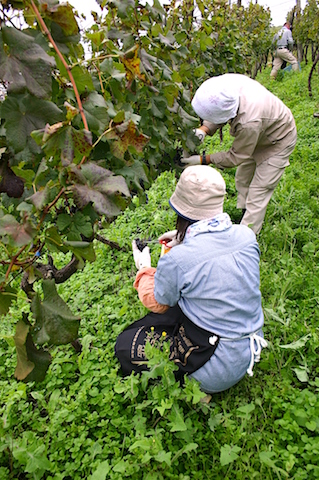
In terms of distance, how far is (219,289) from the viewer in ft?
5.31

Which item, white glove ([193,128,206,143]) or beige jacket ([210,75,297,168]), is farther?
white glove ([193,128,206,143])

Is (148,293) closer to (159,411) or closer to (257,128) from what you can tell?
(159,411)

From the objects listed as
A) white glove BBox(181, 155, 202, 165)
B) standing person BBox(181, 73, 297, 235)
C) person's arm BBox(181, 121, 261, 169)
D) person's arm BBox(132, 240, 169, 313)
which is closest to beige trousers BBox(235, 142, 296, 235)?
standing person BBox(181, 73, 297, 235)

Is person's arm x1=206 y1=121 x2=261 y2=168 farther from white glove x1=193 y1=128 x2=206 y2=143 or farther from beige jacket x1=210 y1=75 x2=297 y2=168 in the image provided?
white glove x1=193 y1=128 x2=206 y2=143

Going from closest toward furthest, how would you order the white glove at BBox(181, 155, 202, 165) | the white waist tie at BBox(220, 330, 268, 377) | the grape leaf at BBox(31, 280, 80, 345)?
the grape leaf at BBox(31, 280, 80, 345) → the white waist tie at BBox(220, 330, 268, 377) → the white glove at BBox(181, 155, 202, 165)

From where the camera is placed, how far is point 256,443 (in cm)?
171

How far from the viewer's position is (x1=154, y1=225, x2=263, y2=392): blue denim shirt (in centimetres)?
162

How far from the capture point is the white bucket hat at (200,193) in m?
1.66

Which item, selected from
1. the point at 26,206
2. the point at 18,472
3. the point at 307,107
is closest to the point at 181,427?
the point at 18,472

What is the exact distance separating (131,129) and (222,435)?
4.87 ft

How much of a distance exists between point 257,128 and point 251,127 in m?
0.05

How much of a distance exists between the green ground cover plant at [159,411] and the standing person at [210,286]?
144mm

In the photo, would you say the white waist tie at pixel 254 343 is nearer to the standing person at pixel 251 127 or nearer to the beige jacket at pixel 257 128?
the standing person at pixel 251 127

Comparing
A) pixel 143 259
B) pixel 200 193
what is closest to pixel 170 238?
pixel 143 259
